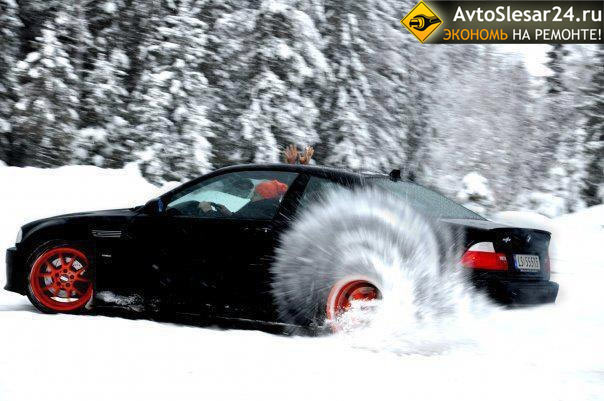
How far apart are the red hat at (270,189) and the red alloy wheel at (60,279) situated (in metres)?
1.56

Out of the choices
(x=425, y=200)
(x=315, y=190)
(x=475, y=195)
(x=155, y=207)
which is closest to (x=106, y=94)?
(x=475, y=195)

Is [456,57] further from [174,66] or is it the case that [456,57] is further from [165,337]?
[165,337]

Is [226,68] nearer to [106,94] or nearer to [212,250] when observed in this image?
[106,94]

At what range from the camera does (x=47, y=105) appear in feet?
64.9

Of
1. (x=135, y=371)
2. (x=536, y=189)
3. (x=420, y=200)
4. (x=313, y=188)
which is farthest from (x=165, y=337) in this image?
(x=536, y=189)

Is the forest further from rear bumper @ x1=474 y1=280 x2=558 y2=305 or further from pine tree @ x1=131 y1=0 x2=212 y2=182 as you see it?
rear bumper @ x1=474 y1=280 x2=558 y2=305

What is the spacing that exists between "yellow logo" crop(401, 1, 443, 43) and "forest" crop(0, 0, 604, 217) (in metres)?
0.38

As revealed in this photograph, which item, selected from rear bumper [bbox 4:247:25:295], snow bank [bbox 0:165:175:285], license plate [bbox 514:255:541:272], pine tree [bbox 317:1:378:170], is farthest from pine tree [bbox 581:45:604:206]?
rear bumper [bbox 4:247:25:295]

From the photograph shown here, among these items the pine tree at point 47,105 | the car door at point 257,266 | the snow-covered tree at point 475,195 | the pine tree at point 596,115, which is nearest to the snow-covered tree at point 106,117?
Answer: the pine tree at point 47,105

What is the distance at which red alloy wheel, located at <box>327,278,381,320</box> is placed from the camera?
Answer: 602 centimetres

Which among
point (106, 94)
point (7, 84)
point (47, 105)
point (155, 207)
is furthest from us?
point (106, 94)

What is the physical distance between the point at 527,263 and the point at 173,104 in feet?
52.6

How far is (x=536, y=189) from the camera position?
98.5 feet

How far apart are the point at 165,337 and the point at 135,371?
1.01 m
